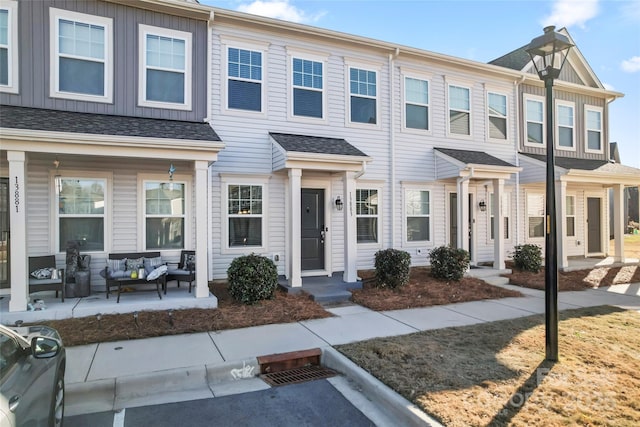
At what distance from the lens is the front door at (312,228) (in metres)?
9.42

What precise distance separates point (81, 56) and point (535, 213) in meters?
13.2

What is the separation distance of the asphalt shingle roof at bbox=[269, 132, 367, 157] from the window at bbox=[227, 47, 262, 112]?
89 cm

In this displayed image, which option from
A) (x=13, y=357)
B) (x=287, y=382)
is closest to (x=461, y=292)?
(x=287, y=382)

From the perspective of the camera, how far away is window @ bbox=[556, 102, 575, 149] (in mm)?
13039

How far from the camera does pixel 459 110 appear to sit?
11.3 m

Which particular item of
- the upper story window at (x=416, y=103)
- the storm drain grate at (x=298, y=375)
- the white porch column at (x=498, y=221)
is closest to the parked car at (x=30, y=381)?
the storm drain grate at (x=298, y=375)

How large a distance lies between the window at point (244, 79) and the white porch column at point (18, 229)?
4151mm

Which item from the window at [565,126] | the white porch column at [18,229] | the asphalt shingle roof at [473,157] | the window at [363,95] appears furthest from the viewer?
the window at [565,126]

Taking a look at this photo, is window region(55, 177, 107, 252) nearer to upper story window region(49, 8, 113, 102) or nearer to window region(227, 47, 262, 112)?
upper story window region(49, 8, 113, 102)

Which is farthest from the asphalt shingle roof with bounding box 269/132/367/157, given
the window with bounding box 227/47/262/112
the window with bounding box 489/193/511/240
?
the window with bounding box 489/193/511/240

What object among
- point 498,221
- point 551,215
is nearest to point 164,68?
point 551,215

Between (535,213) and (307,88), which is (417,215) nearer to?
(307,88)

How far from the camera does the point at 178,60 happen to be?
27.0ft

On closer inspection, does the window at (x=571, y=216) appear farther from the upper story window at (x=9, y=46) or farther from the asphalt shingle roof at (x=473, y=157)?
the upper story window at (x=9, y=46)
